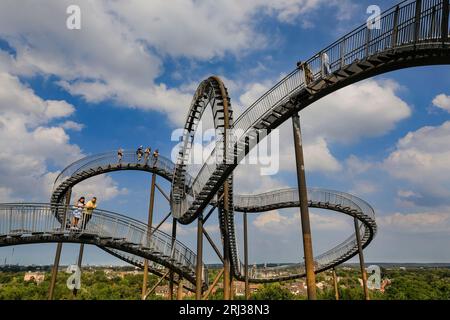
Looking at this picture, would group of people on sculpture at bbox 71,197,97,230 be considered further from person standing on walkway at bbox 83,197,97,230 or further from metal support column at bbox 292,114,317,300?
metal support column at bbox 292,114,317,300

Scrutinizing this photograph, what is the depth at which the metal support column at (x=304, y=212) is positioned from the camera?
29.5 ft

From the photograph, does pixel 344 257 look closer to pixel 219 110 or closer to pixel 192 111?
pixel 192 111

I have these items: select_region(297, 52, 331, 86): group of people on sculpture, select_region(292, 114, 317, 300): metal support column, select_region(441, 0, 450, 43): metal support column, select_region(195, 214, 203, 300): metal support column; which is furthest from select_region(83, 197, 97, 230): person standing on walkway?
select_region(441, 0, 450, 43): metal support column

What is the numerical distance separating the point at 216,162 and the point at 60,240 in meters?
5.90

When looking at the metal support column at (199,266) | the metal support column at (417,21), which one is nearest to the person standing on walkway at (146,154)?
the metal support column at (199,266)

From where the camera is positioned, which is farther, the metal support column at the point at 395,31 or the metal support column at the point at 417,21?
the metal support column at the point at 395,31

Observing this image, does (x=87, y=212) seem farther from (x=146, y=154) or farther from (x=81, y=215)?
(x=146, y=154)

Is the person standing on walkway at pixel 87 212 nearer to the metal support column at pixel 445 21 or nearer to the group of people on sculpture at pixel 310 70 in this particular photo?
the group of people on sculpture at pixel 310 70

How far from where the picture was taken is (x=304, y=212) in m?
9.50

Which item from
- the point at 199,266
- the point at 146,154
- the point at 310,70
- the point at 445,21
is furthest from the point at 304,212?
the point at 146,154

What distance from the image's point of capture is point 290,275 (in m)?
25.6

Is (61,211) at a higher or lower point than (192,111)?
lower

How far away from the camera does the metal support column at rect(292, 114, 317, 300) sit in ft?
29.5
